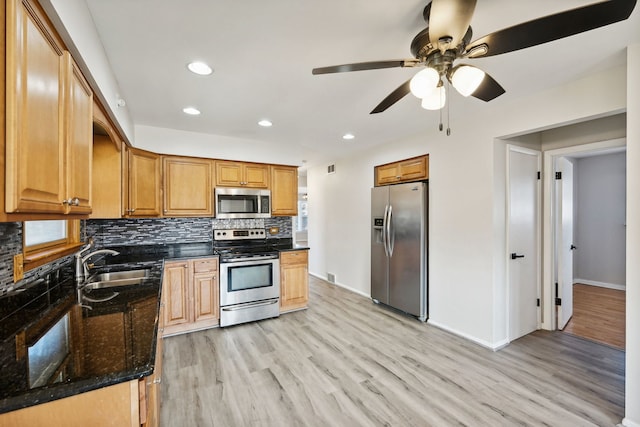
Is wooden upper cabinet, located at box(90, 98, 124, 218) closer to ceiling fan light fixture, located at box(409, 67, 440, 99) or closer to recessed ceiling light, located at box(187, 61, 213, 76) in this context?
recessed ceiling light, located at box(187, 61, 213, 76)

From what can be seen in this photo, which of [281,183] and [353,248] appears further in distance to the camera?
[353,248]

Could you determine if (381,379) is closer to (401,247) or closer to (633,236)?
(401,247)

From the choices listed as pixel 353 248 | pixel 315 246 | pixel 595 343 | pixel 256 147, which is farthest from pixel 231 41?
pixel 315 246

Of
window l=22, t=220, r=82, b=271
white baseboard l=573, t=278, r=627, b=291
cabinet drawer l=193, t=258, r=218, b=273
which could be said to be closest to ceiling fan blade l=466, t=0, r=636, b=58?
window l=22, t=220, r=82, b=271

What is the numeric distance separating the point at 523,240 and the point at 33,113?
392 cm

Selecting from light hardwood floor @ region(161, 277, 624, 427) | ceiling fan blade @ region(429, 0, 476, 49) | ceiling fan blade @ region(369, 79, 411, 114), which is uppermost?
ceiling fan blade @ region(429, 0, 476, 49)

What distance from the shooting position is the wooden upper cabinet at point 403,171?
11.7 feet

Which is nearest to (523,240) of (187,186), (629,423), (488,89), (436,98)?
Answer: (629,423)

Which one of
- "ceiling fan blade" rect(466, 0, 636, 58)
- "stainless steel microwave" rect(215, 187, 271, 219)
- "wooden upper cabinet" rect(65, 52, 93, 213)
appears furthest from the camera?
"stainless steel microwave" rect(215, 187, 271, 219)

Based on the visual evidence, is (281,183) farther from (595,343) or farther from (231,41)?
(595,343)

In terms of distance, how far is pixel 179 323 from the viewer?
3.20m

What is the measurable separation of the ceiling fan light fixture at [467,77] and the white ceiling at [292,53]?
0.35 m

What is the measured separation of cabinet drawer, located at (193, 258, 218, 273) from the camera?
3273mm

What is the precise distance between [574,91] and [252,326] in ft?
12.8
